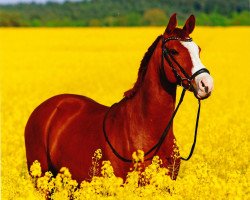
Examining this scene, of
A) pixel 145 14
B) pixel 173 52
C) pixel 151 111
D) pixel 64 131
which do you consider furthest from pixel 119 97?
pixel 145 14

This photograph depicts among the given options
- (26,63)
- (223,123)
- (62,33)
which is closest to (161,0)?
(62,33)

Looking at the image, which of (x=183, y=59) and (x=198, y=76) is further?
(x=183, y=59)

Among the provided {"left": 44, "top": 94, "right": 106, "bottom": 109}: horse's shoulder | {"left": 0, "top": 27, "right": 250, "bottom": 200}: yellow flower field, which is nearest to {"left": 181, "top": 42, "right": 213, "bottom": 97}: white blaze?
{"left": 0, "top": 27, "right": 250, "bottom": 200}: yellow flower field

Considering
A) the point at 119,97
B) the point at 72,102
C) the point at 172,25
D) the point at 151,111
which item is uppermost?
the point at 172,25

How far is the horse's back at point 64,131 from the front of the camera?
7301mm

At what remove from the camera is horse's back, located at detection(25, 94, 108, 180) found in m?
7.30

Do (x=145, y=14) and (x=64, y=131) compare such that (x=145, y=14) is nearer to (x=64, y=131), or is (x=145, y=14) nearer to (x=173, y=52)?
(x=64, y=131)

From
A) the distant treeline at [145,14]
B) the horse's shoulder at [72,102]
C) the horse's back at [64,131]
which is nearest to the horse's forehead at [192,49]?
the horse's back at [64,131]

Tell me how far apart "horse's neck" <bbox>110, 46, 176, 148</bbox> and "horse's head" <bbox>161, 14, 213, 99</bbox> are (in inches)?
6.0

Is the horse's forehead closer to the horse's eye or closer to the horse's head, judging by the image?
the horse's head

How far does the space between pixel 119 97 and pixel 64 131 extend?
11986mm

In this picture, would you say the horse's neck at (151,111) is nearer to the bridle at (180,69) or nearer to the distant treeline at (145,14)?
the bridle at (180,69)

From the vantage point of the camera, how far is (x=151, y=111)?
677cm

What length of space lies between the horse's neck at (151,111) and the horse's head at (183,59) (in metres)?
0.15
